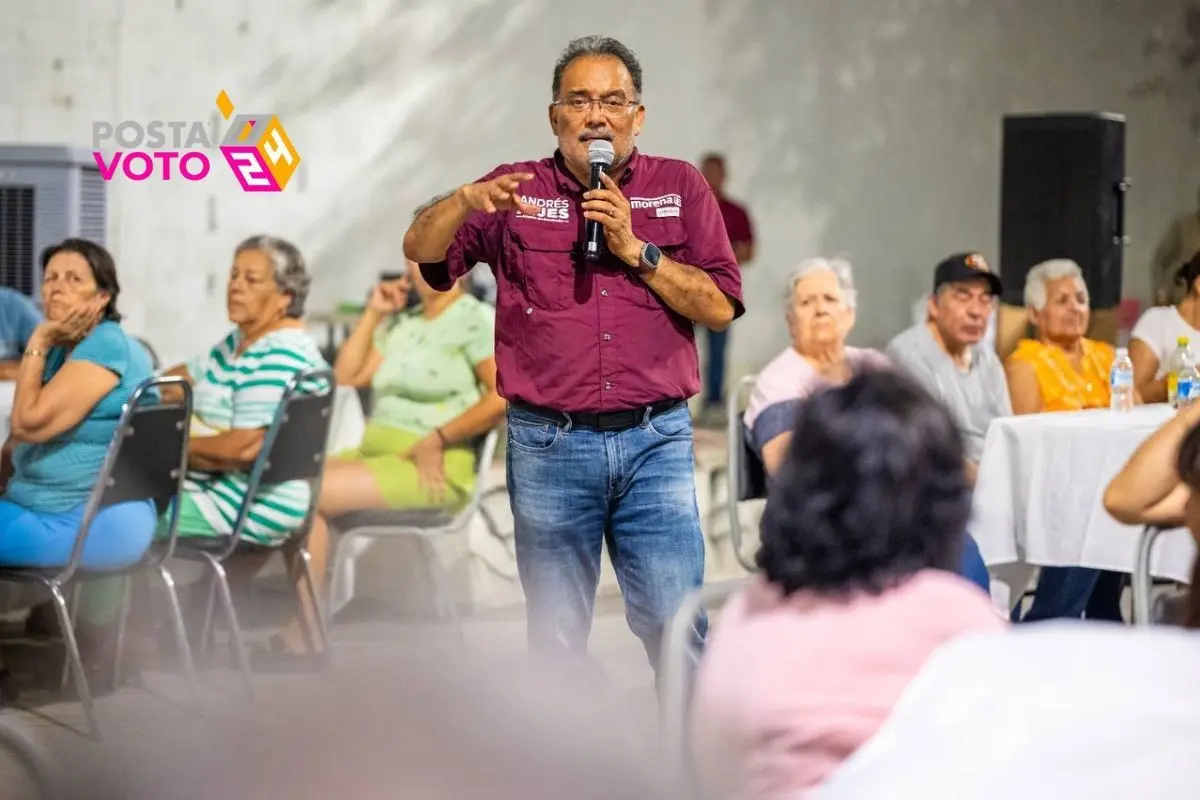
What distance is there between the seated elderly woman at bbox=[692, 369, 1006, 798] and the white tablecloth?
2.65 m

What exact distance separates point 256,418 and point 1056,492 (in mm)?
1966

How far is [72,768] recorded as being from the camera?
3.69 meters

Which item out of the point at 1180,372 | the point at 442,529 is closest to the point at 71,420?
the point at 442,529

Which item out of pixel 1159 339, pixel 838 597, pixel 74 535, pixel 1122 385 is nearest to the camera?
pixel 838 597

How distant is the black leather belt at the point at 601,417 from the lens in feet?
9.66

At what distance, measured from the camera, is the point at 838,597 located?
1616 mm

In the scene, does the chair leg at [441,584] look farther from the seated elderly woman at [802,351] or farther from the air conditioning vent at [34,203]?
the air conditioning vent at [34,203]

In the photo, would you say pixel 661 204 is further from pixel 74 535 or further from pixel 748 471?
pixel 74 535

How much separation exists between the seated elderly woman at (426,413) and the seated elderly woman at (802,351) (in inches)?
35.9

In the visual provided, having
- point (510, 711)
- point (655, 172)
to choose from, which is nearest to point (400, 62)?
point (510, 711)

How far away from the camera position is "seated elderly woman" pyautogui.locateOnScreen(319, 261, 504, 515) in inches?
188

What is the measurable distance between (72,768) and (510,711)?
1043 mm

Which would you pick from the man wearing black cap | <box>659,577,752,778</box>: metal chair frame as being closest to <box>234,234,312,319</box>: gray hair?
the man wearing black cap

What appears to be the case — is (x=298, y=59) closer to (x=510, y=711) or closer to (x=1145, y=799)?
(x=510, y=711)
